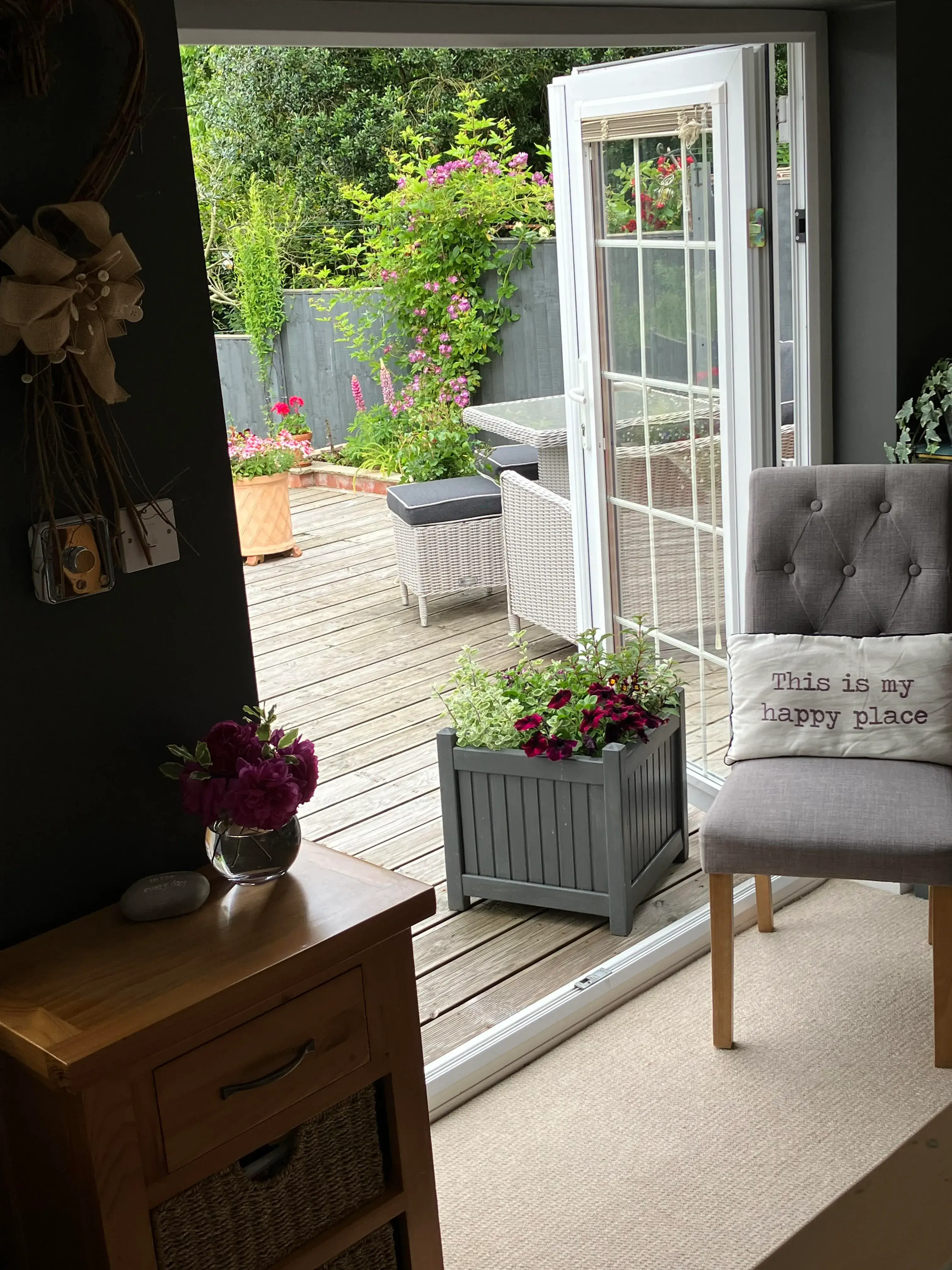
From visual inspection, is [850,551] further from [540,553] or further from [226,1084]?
[540,553]

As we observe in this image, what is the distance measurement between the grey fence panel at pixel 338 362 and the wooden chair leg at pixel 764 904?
5.01 metres

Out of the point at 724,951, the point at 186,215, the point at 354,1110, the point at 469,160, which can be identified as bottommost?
the point at 724,951

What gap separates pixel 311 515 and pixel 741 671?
5.08 meters

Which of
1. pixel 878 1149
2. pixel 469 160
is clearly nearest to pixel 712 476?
pixel 878 1149

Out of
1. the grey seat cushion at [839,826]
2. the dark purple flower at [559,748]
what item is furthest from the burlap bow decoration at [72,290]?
the dark purple flower at [559,748]

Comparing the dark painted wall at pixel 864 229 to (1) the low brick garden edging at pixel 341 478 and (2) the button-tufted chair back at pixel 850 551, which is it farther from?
(1) the low brick garden edging at pixel 341 478

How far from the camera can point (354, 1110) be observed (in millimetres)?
1784

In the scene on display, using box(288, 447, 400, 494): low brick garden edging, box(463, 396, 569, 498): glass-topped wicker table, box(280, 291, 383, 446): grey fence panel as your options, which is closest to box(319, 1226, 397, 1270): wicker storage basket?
box(463, 396, 569, 498): glass-topped wicker table

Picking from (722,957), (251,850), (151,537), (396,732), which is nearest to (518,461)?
(396,732)

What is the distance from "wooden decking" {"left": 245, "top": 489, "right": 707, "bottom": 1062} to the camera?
2.96m

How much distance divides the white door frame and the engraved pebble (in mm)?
1885

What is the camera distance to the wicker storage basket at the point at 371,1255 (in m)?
1.80

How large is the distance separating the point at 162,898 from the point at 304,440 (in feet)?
22.0

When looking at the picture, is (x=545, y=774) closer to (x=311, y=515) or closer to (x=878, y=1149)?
(x=878, y=1149)
